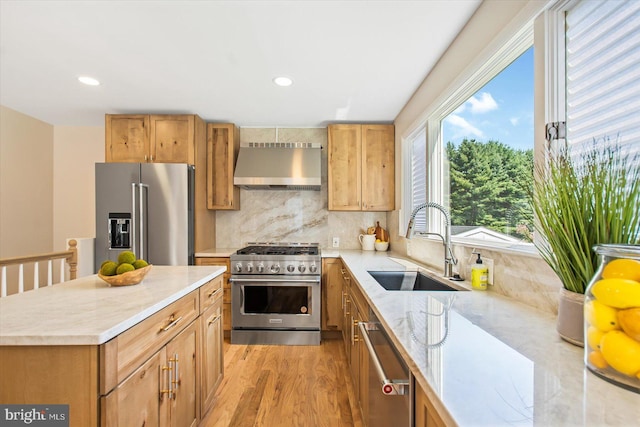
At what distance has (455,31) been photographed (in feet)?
6.02

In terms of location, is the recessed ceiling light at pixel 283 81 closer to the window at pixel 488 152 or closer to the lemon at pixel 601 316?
the window at pixel 488 152

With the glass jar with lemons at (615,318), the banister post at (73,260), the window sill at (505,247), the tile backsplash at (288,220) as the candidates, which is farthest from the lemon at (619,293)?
the banister post at (73,260)

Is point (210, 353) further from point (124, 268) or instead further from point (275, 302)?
point (275, 302)

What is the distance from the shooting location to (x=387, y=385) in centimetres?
85

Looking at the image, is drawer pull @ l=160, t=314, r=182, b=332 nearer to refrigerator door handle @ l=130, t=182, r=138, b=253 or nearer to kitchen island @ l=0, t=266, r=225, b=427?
kitchen island @ l=0, t=266, r=225, b=427

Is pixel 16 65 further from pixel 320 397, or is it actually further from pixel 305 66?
pixel 320 397

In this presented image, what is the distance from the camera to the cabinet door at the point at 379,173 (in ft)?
11.5

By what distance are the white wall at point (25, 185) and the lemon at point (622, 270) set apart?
15.2ft

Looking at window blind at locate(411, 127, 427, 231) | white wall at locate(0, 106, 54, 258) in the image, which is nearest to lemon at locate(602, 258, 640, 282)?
window blind at locate(411, 127, 427, 231)

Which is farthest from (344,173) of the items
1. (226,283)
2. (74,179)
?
(74,179)

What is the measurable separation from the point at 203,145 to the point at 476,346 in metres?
3.33

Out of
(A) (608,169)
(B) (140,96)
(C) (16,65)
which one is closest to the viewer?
(A) (608,169)

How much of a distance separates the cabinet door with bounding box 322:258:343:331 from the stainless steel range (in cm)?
12

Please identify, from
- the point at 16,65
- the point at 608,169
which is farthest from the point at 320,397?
the point at 16,65
